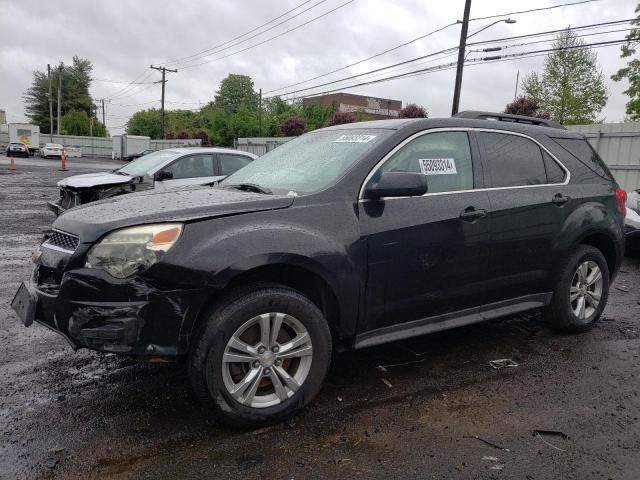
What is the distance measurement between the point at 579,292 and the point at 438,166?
1880 millimetres

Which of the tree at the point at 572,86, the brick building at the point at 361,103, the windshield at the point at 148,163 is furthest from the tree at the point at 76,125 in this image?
the windshield at the point at 148,163

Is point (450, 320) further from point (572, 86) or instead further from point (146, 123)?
point (146, 123)

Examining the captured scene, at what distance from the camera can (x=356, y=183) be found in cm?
325

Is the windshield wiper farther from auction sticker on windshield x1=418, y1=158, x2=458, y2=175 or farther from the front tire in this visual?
auction sticker on windshield x1=418, y1=158, x2=458, y2=175

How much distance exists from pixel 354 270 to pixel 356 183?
21.6 inches

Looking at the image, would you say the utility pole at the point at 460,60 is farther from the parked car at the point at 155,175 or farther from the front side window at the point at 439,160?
the front side window at the point at 439,160

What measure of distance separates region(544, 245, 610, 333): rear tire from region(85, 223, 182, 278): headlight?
3202 millimetres

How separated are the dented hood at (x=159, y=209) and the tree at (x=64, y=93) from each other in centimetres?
9413

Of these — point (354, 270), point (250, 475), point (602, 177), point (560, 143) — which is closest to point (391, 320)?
point (354, 270)

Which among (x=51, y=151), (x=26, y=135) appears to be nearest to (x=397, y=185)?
(x=51, y=151)

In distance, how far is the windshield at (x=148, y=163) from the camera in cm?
890

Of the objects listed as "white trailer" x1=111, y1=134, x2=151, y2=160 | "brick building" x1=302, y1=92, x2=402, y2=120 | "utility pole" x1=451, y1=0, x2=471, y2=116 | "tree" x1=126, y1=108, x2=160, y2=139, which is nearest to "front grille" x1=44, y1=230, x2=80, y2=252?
"utility pole" x1=451, y1=0, x2=471, y2=116

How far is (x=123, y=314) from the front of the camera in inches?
103

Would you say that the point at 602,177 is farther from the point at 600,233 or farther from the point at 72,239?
the point at 72,239
